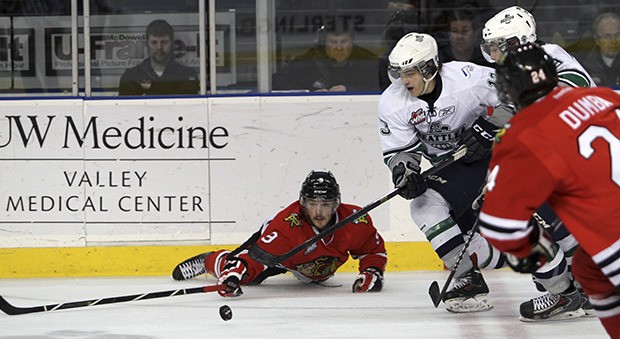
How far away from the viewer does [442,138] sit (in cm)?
431

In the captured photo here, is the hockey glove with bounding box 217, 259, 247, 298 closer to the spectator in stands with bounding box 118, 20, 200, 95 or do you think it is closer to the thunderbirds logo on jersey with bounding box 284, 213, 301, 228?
the thunderbirds logo on jersey with bounding box 284, 213, 301, 228

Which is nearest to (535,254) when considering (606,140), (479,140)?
(606,140)

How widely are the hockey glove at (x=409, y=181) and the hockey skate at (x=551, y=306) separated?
0.56 metres

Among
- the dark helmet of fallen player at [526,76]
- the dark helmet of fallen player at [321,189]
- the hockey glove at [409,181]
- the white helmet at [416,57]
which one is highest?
the white helmet at [416,57]

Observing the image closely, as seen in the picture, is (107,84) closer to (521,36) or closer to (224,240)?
(224,240)

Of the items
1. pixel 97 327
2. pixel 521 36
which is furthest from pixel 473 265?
pixel 97 327

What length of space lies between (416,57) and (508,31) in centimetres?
34

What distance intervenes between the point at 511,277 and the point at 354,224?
83cm

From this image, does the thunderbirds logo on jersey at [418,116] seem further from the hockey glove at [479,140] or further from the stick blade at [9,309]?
the stick blade at [9,309]

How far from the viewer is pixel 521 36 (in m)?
4.02

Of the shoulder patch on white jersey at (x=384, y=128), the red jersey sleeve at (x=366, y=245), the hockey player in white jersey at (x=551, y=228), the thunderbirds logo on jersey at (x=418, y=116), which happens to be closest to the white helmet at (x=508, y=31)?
the hockey player in white jersey at (x=551, y=228)

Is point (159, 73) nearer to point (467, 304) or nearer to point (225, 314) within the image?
point (225, 314)

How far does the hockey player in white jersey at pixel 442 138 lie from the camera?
4.12 metres

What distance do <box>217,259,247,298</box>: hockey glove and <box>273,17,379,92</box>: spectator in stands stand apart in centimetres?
119
